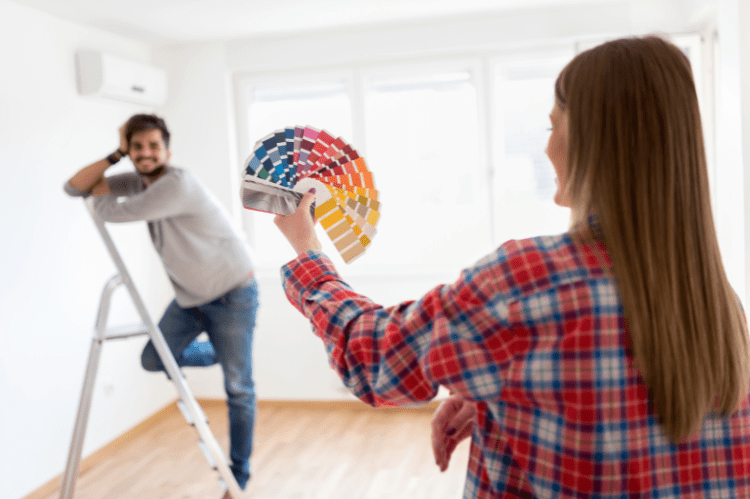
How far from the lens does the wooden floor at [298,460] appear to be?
3070 millimetres

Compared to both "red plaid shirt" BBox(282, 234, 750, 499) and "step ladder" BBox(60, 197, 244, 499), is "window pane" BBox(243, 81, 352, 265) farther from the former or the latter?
"red plaid shirt" BBox(282, 234, 750, 499)

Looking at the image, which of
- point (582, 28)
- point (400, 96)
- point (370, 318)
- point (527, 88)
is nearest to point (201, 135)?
point (400, 96)

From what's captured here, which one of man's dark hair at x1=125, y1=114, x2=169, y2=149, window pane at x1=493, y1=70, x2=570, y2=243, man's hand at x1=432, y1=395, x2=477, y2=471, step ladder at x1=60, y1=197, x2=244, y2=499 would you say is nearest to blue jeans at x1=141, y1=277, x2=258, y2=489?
step ladder at x1=60, y1=197, x2=244, y2=499

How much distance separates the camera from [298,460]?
343cm

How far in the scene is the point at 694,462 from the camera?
63 centimetres

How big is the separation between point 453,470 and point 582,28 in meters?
2.58

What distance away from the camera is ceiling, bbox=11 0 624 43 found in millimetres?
3301

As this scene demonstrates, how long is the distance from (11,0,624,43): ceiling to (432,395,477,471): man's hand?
3.01 m

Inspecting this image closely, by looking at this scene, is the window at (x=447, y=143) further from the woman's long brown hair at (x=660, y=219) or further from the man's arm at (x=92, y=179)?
the woman's long brown hair at (x=660, y=219)

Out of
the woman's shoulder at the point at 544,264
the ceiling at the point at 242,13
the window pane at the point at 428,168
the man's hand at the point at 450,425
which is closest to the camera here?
the woman's shoulder at the point at 544,264

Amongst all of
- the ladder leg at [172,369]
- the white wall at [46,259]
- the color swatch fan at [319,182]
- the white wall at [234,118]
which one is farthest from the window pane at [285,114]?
the color swatch fan at [319,182]

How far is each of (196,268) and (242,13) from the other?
5.33ft

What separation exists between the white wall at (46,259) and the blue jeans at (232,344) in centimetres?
81

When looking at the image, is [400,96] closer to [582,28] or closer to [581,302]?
[582,28]
